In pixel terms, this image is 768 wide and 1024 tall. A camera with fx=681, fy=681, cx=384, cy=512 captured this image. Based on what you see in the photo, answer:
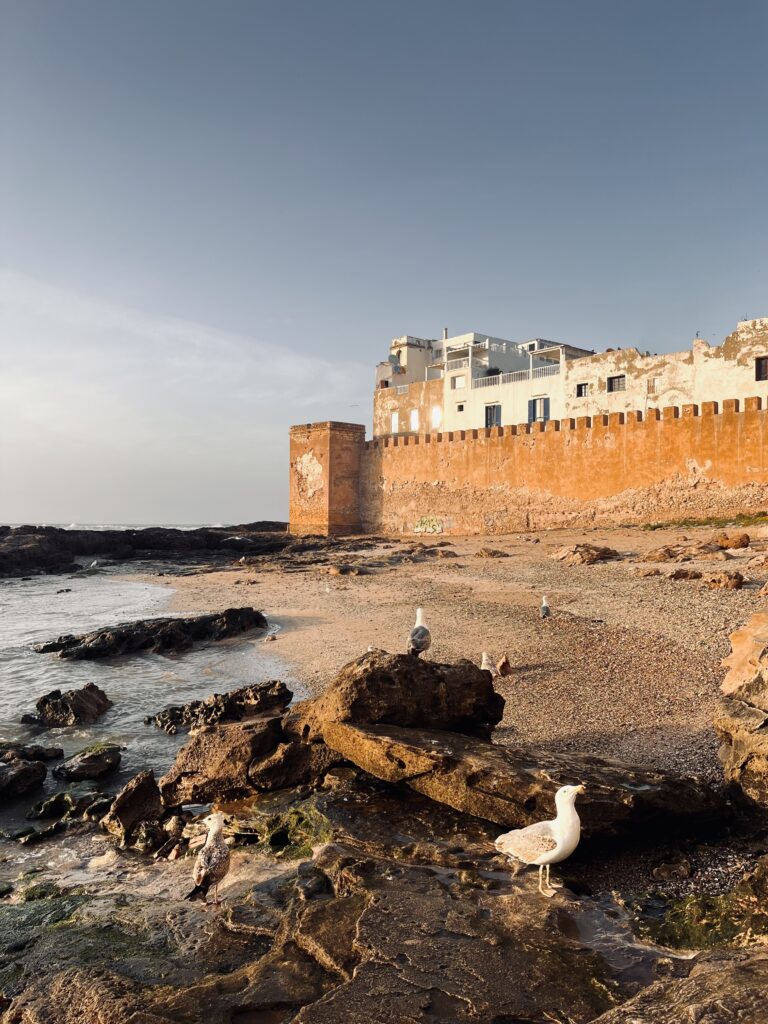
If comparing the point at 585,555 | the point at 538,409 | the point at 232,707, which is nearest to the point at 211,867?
the point at 232,707

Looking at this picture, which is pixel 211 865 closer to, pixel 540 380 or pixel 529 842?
pixel 529 842

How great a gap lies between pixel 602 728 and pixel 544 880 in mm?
2661

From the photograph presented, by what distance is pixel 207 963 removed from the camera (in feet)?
10.1

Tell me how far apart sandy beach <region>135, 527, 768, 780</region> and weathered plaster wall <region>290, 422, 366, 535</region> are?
14238 mm

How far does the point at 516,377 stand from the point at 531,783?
33.9m

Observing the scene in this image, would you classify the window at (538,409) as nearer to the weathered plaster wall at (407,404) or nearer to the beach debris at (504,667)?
the weathered plaster wall at (407,404)

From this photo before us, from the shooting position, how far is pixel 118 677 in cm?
969

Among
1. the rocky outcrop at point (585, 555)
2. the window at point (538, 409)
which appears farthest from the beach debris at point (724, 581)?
the window at point (538, 409)

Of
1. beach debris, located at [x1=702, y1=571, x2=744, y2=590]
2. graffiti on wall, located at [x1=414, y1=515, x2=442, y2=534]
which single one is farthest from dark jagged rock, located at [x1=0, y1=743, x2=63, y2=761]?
graffiti on wall, located at [x1=414, y1=515, x2=442, y2=534]

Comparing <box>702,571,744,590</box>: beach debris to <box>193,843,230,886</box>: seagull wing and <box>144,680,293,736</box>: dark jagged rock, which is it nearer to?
<box>144,680,293,736</box>: dark jagged rock

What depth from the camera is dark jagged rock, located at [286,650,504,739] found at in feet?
16.2

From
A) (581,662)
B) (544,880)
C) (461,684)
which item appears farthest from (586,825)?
(581,662)

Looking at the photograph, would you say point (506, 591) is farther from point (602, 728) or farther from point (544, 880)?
point (544, 880)

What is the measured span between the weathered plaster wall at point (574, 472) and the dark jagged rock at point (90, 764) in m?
21.5
